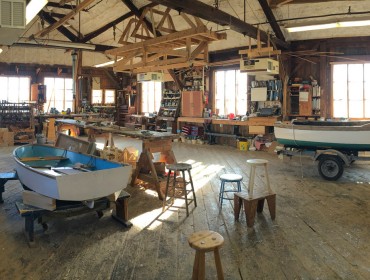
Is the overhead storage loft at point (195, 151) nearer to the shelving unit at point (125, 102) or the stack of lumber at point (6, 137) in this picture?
the stack of lumber at point (6, 137)

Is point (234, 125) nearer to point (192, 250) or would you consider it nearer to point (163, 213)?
point (163, 213)

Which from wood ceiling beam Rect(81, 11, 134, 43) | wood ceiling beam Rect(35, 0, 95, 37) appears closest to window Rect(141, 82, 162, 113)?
wood ceiling beam Rect(81, 11, 134, 43)

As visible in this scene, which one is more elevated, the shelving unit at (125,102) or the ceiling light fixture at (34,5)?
the ceiling light fixture at (34,5)

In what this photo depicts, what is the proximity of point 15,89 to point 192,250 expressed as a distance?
12880 millimetres

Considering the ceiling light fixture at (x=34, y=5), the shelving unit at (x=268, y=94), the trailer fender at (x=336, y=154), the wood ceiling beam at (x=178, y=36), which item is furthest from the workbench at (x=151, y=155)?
the shelving unit at (x=268, y=94)

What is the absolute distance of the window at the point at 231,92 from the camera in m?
10.9

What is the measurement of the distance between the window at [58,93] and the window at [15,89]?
0.80 meters

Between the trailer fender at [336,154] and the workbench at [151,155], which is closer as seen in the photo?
the workbench at [151,155]

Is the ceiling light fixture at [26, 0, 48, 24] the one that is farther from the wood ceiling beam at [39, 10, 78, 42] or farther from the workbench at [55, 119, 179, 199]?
the wood ceiling beam at [39, 10, 78, 42]

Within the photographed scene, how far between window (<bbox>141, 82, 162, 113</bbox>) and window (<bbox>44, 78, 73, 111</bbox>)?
331 cm

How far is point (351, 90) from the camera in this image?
9016mm

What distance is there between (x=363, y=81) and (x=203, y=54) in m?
5.24

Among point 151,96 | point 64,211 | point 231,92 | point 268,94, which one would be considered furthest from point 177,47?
point 151,96

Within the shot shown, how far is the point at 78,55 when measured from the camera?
1269cm
